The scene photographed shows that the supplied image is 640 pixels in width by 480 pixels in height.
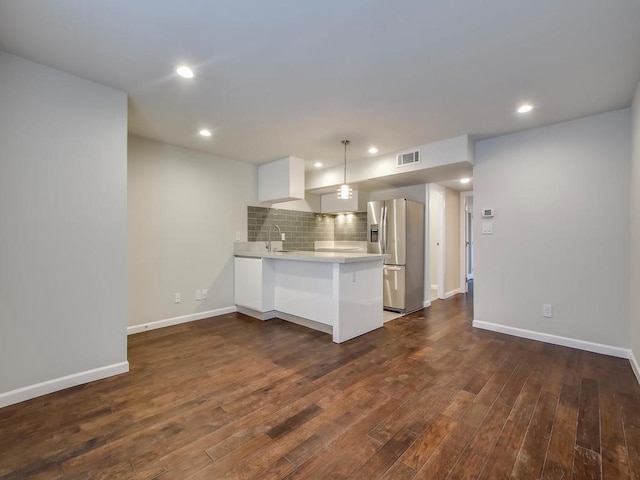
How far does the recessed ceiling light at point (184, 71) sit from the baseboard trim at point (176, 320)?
2.85m

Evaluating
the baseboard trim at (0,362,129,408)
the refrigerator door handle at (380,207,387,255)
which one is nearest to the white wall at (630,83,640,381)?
the refrigerator door handle at (380,207,387,255)

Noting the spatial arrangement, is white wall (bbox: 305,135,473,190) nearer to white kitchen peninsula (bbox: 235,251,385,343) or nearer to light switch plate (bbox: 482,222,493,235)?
light switch plate (bbox: 482,222,493,235)

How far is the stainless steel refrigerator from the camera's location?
4.47 metres

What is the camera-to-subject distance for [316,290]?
3.47m

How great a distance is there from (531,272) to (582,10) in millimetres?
2512

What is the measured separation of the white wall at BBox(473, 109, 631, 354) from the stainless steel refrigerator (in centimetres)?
104

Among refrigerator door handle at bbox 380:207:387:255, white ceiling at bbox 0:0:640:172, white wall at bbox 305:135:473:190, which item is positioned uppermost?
white ceiling at bbox 0:0:640:172

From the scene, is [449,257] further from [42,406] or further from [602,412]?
[42,406]

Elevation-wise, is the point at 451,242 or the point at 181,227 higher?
the point at 181,227

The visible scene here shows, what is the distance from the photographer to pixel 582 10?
1.59m

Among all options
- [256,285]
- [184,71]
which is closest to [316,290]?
[256,285]

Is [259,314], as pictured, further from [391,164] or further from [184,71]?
[184,71]

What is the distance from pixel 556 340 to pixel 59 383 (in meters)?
4.57

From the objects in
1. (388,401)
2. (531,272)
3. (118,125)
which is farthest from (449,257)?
(118,125)
